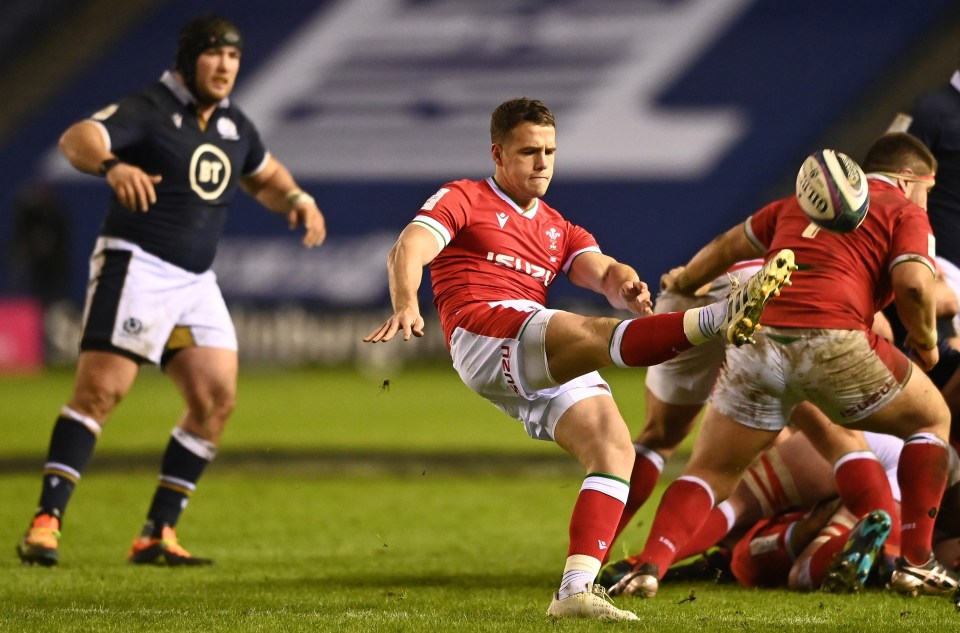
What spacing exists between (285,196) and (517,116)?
242 centimetres

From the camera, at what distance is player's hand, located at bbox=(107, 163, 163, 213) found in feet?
20.2

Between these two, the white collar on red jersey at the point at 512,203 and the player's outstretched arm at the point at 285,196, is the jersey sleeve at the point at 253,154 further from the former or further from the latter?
the white collar on red jersey at the point at 512,203

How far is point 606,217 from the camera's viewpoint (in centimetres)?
2106

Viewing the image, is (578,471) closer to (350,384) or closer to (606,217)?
(350,384)

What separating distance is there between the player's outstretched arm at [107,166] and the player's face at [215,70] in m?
0.46

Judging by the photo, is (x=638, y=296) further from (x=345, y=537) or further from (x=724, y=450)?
(x=345, y=537)

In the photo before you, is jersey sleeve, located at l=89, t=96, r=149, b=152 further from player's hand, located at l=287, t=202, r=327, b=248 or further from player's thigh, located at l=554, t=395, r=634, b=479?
player's thigh, located at l=554, t=395, r=634, b=479

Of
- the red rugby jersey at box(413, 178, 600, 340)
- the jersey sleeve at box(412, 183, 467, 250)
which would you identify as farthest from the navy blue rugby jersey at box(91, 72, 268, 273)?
the jersey sleeve at box(412, 183, 467, 250)

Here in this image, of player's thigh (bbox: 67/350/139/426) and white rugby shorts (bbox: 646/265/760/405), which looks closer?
white rugby shorts (bbox: 646/265/760/405)

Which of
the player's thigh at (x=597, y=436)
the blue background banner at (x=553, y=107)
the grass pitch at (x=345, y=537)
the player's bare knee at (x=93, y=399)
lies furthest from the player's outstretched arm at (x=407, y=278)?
the blue background banner at (x=553, y=107)

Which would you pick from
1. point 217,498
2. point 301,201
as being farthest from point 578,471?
point 301,201

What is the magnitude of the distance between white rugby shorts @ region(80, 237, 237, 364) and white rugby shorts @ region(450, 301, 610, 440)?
6.37 ft

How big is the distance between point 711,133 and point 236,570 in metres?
15.9

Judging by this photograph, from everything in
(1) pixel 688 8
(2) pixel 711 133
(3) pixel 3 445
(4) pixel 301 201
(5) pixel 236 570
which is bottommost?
(3) pixel 3 445
